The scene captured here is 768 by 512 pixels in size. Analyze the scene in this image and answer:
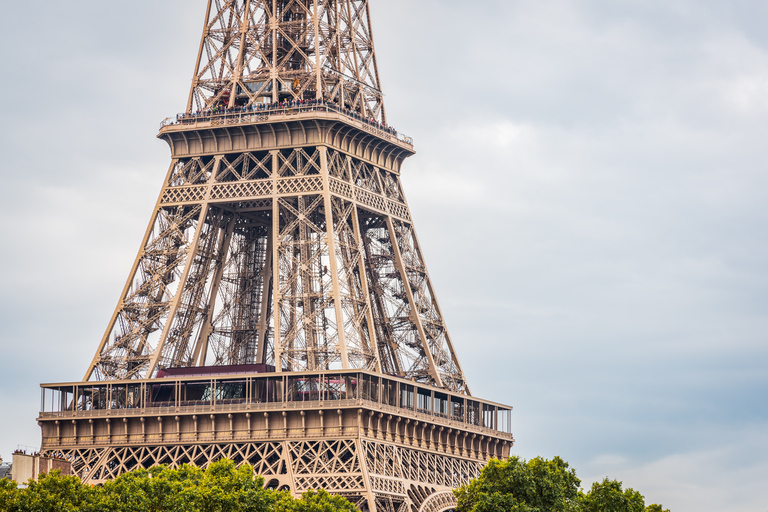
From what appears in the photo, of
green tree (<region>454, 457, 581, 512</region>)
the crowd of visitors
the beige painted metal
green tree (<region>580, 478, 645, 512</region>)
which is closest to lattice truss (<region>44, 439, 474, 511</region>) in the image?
the beige painted metal

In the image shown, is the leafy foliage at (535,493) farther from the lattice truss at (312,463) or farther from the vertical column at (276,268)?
the vertical column at (276,268)

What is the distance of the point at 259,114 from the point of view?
109 meters

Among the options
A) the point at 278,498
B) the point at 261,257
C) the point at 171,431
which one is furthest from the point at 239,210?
the point at 278,498

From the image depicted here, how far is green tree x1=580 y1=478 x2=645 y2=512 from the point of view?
93219 millimetres

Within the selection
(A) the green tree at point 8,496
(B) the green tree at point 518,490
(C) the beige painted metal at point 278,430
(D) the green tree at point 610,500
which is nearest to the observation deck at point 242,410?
(C) the beige painted metal at point 278,430

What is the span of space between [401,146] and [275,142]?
30.6ft

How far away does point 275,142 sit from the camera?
109m

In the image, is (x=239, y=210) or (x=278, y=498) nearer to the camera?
(x=278, y=498)

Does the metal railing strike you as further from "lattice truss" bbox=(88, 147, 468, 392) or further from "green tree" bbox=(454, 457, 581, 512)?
"green tree" bbox=(454, 457, 581, 512)

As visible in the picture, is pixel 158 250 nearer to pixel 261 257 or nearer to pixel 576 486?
pixel 261 257

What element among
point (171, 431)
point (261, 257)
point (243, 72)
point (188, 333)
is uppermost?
point (243, 72)

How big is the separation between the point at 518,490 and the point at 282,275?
2061 centimetres

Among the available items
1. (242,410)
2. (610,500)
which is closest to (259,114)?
(242,410)

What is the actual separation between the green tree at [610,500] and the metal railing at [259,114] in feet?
94.8
